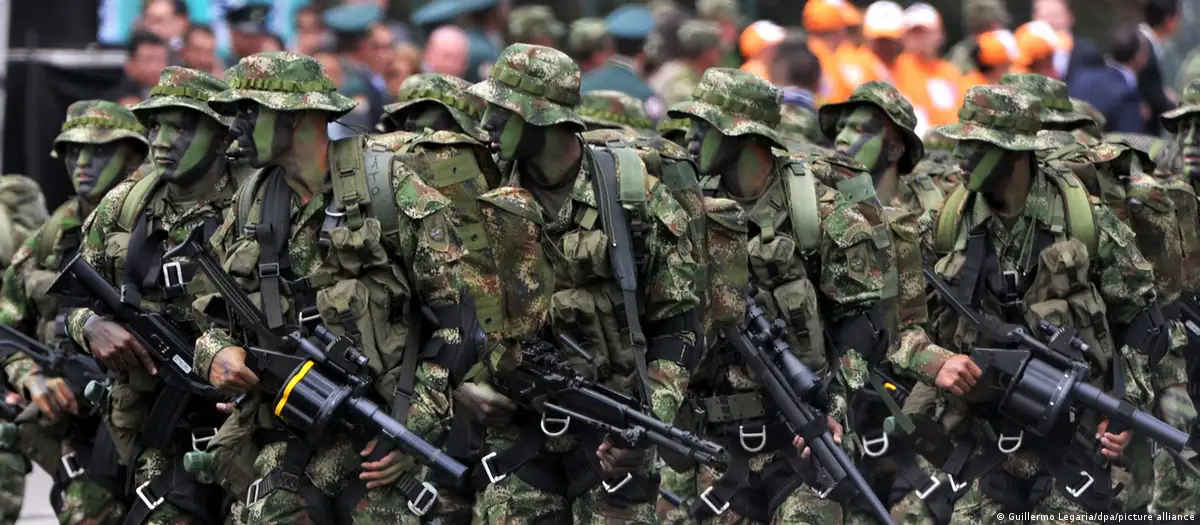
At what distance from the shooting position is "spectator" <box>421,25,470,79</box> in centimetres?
1521

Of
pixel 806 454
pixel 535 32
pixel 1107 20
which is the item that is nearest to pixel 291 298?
pixel 806 454

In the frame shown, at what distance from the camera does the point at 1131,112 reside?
603 inches

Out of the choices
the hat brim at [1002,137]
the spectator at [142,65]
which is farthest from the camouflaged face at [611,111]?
the spectator at [142,65]

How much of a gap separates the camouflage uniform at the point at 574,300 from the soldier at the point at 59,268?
225 cm

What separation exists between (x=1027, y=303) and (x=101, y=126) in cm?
417

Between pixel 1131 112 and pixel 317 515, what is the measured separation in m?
8.43

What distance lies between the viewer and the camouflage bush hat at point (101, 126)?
10648mm

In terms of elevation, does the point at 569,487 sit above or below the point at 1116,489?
above

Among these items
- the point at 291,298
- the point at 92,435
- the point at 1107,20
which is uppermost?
the point at 291,298

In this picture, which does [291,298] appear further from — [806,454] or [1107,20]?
[1107,20]

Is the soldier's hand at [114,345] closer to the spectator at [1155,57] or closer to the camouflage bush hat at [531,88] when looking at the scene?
the camouflage bush hat at [531,88]

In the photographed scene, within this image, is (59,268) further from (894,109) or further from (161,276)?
(894,109)

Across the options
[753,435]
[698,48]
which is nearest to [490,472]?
[753,435]

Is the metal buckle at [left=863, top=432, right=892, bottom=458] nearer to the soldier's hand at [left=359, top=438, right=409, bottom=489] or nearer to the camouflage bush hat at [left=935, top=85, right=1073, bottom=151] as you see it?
the camouflage bush hat at [left=935, top=85, right=1073, bottom=151]
